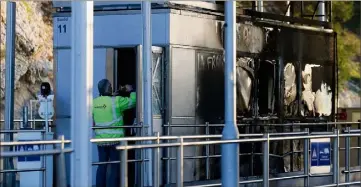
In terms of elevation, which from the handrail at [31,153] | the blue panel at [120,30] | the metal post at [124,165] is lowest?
the metal post at [124,165]

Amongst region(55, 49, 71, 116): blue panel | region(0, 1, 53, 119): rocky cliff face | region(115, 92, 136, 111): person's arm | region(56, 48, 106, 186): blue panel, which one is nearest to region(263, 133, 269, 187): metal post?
region(115, 92, 136, 111): person's arm

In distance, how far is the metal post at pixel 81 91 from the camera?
8.36 m

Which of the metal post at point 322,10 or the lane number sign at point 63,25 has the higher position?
the metal post at point 322,10

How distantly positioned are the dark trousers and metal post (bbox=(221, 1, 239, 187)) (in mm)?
3737

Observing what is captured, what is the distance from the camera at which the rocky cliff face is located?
2947 cm

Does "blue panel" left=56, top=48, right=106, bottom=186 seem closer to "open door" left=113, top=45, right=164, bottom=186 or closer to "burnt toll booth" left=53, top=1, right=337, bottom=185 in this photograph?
"burnt toll booth" left=53, top=1, right=337, bottom=185

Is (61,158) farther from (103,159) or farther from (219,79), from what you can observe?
(219,79)

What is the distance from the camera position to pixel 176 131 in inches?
613

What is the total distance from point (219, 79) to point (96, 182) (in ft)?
10.3

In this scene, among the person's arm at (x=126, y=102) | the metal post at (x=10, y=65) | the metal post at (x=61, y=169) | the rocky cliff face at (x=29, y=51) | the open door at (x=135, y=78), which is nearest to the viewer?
the metal post at (x=61, y=169)

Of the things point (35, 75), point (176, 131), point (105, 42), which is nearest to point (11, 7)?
point (105, 42)

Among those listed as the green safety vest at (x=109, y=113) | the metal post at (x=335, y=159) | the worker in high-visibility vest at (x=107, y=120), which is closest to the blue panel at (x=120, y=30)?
the worker in high-visibility vest at (x=107, y=120)

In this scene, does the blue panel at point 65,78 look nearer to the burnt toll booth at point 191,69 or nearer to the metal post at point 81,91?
the burnt toll booth at point 191,69

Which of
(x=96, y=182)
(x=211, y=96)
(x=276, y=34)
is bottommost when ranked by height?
(x=96, y=182)
